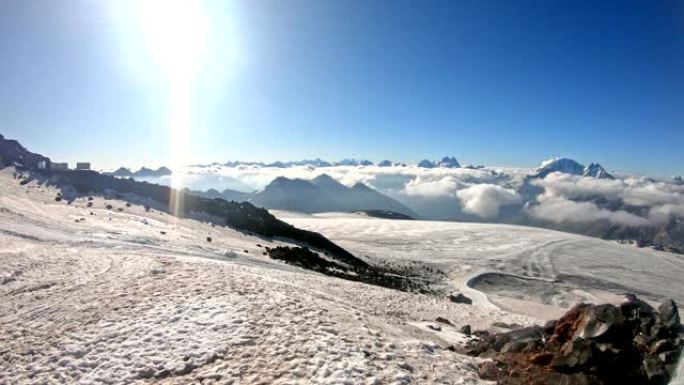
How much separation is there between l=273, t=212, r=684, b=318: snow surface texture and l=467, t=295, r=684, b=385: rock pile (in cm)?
2698

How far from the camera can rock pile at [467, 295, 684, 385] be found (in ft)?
35.3

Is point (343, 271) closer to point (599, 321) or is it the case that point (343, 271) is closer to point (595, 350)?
point (599, 321)

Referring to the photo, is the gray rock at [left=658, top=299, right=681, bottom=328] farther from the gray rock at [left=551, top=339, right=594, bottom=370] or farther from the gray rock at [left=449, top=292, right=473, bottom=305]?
the gray rock at [left=449, top=292, right=473, bottom=305]

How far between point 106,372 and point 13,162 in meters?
82.5

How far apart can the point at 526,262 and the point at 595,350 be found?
72.5 m

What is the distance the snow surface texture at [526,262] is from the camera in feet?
188

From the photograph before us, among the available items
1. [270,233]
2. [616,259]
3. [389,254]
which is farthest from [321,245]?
[616,259]

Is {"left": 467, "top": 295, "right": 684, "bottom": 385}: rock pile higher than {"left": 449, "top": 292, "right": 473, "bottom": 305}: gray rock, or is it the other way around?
{"left": 467, "top": 295, "right": 684, "bottom": 385}: rock pile

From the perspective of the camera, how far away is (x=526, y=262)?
7800 centimetres

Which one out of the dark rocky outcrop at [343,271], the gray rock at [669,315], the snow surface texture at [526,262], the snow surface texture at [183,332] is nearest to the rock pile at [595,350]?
the gray rock at [669,315]

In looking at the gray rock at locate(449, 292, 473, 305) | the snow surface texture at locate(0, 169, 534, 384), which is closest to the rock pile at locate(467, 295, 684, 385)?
the snow surface texture at locate(0, 169, 534, 384)

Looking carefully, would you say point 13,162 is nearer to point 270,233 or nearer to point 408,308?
point 270,233

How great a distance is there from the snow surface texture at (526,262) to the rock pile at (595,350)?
27.0 m

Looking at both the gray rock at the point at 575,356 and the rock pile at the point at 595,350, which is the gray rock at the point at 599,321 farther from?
the gray rock at the point at 575,356
